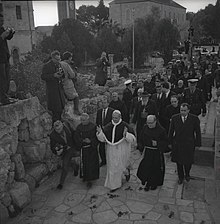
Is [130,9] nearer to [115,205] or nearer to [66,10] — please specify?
[66,10]

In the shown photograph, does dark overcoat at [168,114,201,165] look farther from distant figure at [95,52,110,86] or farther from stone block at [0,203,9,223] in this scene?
distant figure at [95,52,110,86]

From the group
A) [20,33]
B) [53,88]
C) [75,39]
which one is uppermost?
[20,33]

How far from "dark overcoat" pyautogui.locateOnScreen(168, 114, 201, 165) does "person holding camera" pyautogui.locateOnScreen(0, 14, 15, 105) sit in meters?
3.60

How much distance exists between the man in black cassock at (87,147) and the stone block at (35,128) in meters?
1.09

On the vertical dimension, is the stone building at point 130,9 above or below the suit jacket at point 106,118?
above

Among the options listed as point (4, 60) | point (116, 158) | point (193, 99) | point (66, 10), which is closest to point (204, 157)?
point (193, 99)

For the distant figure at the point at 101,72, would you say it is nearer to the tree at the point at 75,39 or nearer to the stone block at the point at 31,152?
the stone block at the point at 31,152

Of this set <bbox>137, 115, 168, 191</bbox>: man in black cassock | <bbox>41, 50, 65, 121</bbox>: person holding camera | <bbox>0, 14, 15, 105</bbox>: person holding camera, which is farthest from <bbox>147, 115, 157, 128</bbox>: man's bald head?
<bbox>0, 14, 15, 105</bbox>: person holding camera

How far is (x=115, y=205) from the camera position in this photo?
18.0 ft

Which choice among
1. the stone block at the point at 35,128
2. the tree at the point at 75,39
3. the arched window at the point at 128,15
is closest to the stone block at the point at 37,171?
the stone block at the point at 35,128

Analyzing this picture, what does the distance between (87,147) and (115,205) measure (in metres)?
1.39

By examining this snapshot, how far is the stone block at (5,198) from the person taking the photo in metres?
5.29

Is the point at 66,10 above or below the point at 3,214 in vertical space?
above

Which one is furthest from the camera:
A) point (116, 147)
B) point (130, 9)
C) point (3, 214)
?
point (130, 9)
